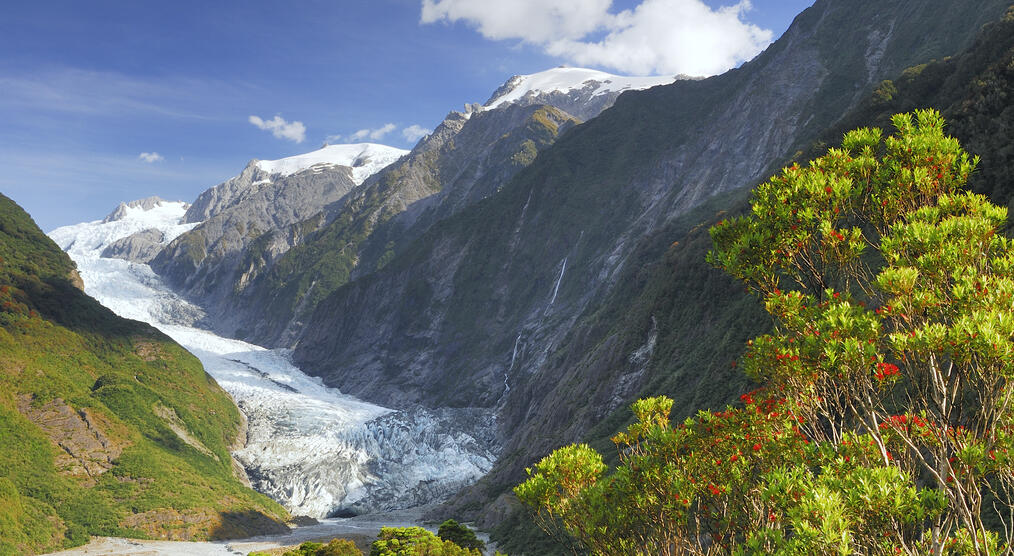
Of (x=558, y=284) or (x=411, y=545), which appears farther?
(x=558, y=284)

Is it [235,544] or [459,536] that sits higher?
[235,544]

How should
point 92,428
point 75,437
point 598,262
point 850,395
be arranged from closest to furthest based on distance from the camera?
point 850,395, point 75,437, point 92,428, point 598,262

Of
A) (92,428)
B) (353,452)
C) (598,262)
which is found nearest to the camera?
(92,428)

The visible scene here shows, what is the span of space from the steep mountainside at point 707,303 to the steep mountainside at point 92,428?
34.2 metres

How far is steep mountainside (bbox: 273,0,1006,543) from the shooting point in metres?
74.3

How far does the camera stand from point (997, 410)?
950 centimetres

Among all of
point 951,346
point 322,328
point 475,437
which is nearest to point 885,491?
point 951,346

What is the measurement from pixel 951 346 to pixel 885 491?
2528mm

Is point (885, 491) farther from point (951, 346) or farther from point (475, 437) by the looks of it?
point (475, 437)

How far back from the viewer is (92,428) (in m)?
70.1

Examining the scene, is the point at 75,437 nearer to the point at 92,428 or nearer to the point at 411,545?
the point at 92,428

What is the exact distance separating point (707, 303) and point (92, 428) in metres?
75.3

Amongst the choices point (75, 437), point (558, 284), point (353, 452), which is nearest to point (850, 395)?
point (75, 437)

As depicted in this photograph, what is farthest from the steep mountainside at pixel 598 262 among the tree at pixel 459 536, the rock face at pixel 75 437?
the rock face at pixel 75 437
